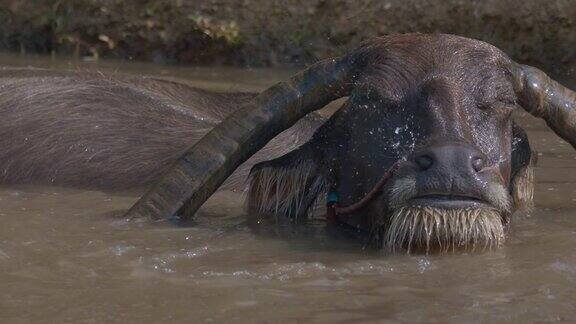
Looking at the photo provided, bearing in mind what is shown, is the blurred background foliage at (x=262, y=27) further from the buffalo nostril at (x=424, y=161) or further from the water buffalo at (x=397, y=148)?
the buffalo nostril at (x=424, y=161)

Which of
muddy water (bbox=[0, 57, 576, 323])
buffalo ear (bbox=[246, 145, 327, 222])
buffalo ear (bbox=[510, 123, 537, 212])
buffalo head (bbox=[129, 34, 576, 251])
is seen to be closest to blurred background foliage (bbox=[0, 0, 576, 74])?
muddy water (bbox=[0, 57, 576, 323])

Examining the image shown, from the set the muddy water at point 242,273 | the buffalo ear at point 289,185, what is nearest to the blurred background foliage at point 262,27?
the muddy water at point 242,273

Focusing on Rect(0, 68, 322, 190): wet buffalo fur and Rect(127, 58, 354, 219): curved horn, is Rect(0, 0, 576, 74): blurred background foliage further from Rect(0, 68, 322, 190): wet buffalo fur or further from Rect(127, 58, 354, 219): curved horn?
Rect(127, 58, 354, 219): curved horn

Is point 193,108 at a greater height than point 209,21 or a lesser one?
lesser

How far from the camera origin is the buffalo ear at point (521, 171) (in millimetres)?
5594

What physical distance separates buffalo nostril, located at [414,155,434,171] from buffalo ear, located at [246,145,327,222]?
0.70 meters

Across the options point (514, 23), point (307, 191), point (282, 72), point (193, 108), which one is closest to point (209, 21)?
point (282, 72)

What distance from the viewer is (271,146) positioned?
6.45m

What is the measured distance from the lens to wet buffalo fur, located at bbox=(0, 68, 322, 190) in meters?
6.37

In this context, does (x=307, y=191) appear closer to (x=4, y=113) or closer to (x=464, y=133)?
(x=464, y=133)

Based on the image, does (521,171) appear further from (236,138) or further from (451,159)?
(236,138)

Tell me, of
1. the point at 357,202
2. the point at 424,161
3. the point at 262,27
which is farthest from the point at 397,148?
the point at 262,27

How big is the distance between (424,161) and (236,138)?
869mm

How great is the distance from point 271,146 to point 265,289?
213 cm
